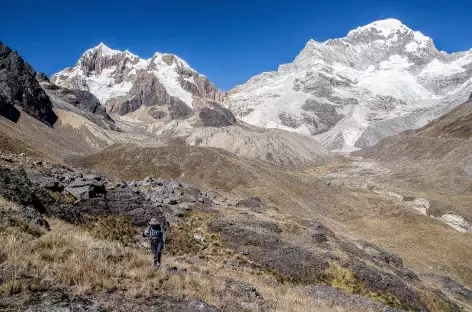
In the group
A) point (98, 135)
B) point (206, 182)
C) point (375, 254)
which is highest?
point (98, 135)

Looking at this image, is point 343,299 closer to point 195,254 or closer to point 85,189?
point 195,254

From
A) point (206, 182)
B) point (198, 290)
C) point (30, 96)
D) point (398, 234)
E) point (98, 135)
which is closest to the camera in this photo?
point (198, 290)

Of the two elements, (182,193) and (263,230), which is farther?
(182,193)

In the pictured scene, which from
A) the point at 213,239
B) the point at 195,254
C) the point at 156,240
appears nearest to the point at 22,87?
the point at 213,239

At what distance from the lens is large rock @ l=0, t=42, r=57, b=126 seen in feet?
384

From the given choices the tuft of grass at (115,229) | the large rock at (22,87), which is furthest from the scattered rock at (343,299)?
the large rock at (22,87)

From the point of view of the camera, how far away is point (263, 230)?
29.5m

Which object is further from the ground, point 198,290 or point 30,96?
point 30,96

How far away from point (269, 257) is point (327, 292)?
4776mm

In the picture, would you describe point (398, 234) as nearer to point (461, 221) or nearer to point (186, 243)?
point (461, 221)

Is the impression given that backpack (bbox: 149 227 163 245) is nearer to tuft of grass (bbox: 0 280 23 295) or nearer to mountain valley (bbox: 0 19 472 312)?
mountain valley (bbox: 0 19 472 312)

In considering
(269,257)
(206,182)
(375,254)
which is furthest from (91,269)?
(206,182)

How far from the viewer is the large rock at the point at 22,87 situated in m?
117

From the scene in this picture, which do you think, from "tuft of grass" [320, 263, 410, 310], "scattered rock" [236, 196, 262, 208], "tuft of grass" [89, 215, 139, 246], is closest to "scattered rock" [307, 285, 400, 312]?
"tuft of grass" [320, 263, 410, 310]
